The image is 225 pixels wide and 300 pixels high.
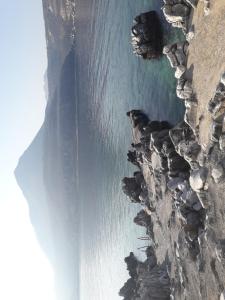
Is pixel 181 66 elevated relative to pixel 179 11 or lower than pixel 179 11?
lower

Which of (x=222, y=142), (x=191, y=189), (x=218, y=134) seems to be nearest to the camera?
(x=222, y=142)

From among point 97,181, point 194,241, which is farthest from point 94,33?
point 194,241

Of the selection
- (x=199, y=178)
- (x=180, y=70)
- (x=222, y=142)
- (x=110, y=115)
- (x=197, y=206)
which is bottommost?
(x=197, y=206)

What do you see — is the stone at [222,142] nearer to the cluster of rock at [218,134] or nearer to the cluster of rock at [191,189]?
the cluster of rock at [218,134]

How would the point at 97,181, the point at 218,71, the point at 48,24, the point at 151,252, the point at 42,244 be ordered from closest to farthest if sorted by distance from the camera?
the point at 218,71 → the point at 151,252 → the point at 97,181 → the point at 48,24 → the point at 42,244

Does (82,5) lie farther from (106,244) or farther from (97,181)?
(106,244)

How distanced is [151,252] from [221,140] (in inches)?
383

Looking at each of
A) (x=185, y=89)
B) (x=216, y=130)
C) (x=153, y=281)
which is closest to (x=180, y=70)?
(x=185, y=89)

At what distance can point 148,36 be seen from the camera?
16.0 meters

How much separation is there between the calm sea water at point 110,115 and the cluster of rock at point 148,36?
363 mm

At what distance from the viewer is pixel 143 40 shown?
16.5 meters

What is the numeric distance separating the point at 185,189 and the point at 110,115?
14.4 meters

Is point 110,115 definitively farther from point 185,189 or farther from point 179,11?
point 185,189

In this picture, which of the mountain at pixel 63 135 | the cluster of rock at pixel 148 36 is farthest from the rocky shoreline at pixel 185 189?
the mountain at pixel 63 135
